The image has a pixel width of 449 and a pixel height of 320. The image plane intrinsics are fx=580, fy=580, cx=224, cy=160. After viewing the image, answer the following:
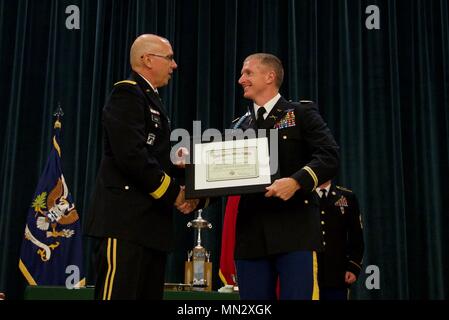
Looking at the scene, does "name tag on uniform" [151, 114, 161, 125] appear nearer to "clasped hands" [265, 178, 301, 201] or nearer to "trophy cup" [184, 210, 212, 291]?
"clasped hands" [265, 178, 301, 201]

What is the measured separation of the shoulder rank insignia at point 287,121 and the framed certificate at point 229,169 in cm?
12

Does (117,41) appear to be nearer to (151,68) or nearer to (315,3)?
(315,3)

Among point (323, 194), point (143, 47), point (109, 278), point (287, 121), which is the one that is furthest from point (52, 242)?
point (287, 121)

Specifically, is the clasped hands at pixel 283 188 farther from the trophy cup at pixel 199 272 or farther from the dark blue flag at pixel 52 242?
the dark blue flag at pixel 52 242

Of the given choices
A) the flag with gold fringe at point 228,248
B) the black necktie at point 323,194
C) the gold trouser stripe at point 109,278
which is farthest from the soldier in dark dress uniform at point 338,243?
the gold trouser stripe at point 109,278

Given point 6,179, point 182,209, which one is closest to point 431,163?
point 182,209

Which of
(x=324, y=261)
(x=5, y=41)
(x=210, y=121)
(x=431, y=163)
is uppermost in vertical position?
(x=5, y=41)

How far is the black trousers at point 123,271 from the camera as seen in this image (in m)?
2.20

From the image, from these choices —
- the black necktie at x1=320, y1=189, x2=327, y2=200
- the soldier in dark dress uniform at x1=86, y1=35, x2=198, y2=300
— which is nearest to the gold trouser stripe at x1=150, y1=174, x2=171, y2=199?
the soldier in dark dress uniform at x1=86, y1=35, x2=198, y2=300

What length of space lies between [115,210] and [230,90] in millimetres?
3461

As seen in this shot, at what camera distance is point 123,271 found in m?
2.21

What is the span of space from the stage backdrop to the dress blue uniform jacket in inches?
109

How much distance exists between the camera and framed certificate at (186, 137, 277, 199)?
2482 millimetres

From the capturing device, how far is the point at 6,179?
5387 millimetres
